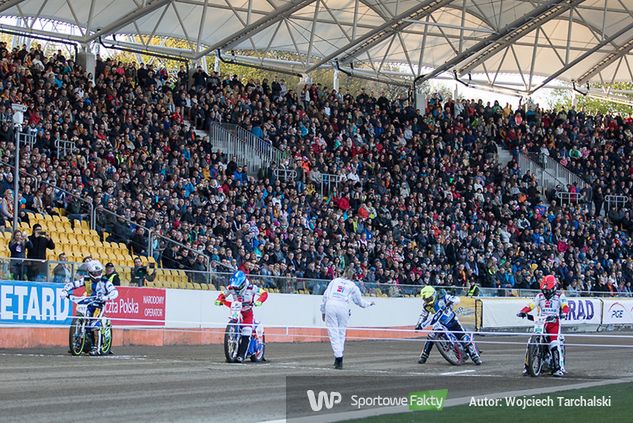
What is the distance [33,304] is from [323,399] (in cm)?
1206

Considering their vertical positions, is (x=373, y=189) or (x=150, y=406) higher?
(x=373, y=189)

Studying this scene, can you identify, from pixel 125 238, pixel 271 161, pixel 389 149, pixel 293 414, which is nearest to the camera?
pixel 293 414

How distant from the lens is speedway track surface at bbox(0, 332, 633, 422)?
1340cm

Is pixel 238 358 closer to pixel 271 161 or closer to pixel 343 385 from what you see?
pixel 343 385

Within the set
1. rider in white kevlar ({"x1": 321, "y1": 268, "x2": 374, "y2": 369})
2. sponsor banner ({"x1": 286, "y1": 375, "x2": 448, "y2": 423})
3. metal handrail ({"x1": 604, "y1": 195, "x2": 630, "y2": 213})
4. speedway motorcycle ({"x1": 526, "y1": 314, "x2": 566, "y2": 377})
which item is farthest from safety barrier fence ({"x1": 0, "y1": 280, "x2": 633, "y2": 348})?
metal handrail ({"x1": 604, "y1": 195, "x2": 630, "y2": 213})

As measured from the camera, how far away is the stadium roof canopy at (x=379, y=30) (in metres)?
42.4

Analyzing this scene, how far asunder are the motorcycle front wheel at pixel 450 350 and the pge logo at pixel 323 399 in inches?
327

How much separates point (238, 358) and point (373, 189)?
75.3ft

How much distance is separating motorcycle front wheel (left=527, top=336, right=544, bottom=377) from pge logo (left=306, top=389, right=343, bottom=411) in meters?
5.77

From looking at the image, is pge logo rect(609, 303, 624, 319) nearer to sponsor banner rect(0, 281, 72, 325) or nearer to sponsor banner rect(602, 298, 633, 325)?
sponsor banner rect(602, 298, 633, 325)

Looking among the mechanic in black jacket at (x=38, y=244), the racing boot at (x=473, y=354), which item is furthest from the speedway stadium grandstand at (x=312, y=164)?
the racing boot at (x=473, y=354)

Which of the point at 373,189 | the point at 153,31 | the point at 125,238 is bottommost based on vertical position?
the point at 125,238

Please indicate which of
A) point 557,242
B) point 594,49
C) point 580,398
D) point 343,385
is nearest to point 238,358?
point 343,385

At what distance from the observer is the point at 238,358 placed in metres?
21.9
